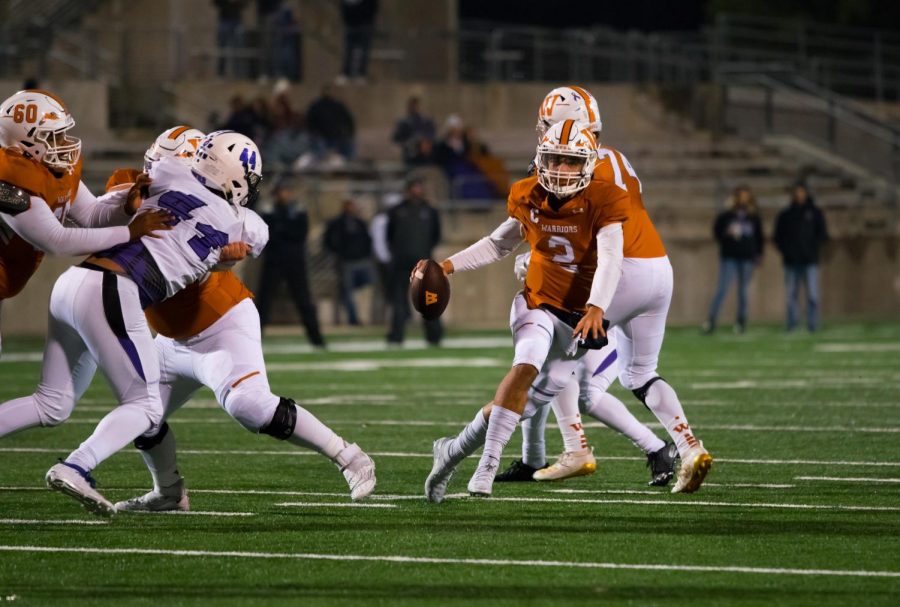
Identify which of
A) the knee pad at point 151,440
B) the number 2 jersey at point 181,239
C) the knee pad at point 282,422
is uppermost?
the number 2 jersey at point 181,239

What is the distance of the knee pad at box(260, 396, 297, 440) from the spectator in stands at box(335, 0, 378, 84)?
1874 centimetres

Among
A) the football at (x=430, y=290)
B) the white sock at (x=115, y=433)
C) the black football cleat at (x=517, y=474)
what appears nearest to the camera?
the white sock at (x=115, y=433)

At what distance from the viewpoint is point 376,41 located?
26297 mm

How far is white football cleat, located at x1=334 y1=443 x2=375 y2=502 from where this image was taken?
7457 mm

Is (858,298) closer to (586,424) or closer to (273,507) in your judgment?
(586,424)

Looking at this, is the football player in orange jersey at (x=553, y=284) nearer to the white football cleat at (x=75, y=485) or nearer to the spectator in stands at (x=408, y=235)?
the white football cleat at (x=75, y=485)

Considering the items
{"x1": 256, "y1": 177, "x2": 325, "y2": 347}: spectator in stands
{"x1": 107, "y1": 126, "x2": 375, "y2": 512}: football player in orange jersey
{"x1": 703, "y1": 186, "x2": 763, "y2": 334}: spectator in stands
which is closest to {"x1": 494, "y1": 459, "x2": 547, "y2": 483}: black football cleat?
{"x1": 107, "y1": 126, "x2": 375, "y2": 512}: football player in orange jersey

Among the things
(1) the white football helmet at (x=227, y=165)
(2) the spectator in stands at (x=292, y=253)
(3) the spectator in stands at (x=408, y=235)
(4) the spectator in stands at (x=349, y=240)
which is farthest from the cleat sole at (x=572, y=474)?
(4) the spectator in stands at (x=349, y=240)

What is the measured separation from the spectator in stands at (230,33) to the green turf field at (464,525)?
45.3 feet

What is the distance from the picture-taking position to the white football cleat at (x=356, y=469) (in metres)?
7.46

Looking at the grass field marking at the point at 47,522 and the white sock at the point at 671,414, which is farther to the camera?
the white sock at the point at 671,414

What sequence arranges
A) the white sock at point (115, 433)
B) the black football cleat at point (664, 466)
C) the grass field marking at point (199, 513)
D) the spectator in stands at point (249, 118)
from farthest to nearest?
the spectator in stands at point (249, 118) → the black football cleat at point (664, 466) → the grass field marking at point (199, 513) → the white sock at point (115, 433)

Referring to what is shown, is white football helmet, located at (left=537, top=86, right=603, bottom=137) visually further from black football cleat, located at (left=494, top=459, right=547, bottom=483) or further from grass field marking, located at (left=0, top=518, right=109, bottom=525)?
grass field marking, located at (left=0, top=518, right=109, bottom=525)

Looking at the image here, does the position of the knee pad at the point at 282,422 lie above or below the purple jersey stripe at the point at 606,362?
above
